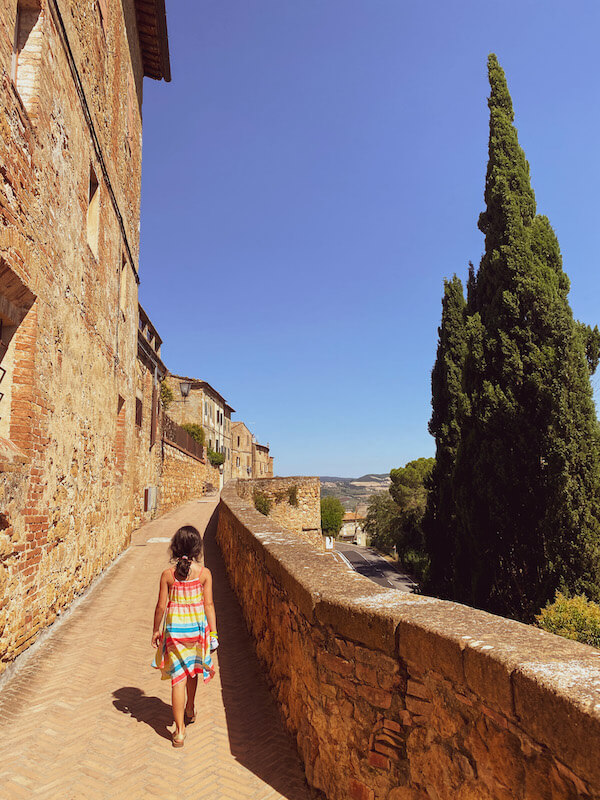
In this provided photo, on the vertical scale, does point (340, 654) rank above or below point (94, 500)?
below

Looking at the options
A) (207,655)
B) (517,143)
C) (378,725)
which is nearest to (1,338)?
(207,655)

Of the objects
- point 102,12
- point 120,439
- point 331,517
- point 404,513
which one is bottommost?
point 331,517

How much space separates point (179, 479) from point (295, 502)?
6.33 metres

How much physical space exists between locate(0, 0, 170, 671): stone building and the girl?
5.52 feet

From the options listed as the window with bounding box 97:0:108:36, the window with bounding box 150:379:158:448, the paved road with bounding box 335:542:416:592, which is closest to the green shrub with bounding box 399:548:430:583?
the paved road with bounding box 335:542:416:592

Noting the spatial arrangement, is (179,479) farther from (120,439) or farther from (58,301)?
(58,301)

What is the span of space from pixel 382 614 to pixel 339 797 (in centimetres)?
116

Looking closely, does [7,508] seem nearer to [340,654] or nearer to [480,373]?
[340,654]

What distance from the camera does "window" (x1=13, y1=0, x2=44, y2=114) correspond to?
5.10 m

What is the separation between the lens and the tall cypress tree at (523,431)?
30.8 ft

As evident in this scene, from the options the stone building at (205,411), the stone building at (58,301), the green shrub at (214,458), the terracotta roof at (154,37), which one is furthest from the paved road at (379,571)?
the terracotta roof at (154,37)

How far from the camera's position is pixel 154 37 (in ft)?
42.2

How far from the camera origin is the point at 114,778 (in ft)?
10.4

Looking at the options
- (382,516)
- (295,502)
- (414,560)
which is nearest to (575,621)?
(295,502)
